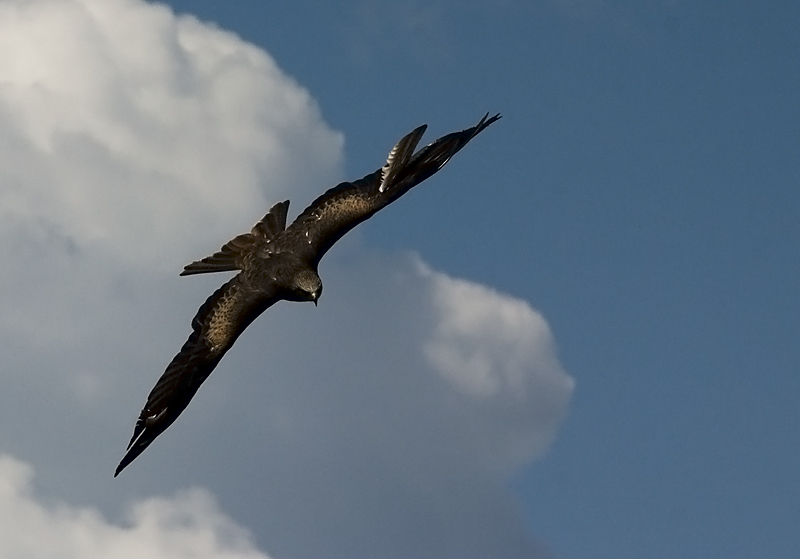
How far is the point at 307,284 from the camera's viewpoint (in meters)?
31.8

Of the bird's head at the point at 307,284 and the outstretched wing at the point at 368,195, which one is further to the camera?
the outstretched wing at the point at 368,195

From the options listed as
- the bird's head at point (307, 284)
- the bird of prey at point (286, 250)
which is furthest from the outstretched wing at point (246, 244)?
the bird's head at point (307, 284)

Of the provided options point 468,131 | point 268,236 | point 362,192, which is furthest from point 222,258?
point 468,131

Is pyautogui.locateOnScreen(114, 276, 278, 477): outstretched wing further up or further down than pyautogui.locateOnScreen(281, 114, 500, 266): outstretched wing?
further down

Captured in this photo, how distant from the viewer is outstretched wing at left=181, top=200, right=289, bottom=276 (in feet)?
106

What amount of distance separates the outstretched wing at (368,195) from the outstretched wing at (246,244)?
0.30 meters

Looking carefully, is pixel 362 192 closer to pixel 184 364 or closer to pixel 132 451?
pixel 184 364

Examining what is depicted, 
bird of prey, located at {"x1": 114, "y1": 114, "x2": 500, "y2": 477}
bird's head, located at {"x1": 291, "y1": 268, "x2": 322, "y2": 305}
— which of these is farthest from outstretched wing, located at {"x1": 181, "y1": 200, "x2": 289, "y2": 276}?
bird's head, located at {"x1": 291, "y1": 268, "x2": 322, "y2": 305}

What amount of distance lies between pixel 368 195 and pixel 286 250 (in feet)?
6.48

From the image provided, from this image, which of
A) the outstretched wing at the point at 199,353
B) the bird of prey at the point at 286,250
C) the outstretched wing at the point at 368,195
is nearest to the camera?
the outstretched wing at the point at 199,353

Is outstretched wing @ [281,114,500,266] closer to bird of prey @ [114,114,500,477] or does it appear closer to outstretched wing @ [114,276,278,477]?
bird of prey @ [114,114,500,477]

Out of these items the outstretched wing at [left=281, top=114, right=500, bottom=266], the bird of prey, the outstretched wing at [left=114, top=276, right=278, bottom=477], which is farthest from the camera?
the outstretched wing at [left=281, top=114, right=500, bottom=266]

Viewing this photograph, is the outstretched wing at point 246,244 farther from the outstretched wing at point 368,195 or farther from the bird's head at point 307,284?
the bird's head at point 307,284

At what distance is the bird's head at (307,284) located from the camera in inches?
1252
